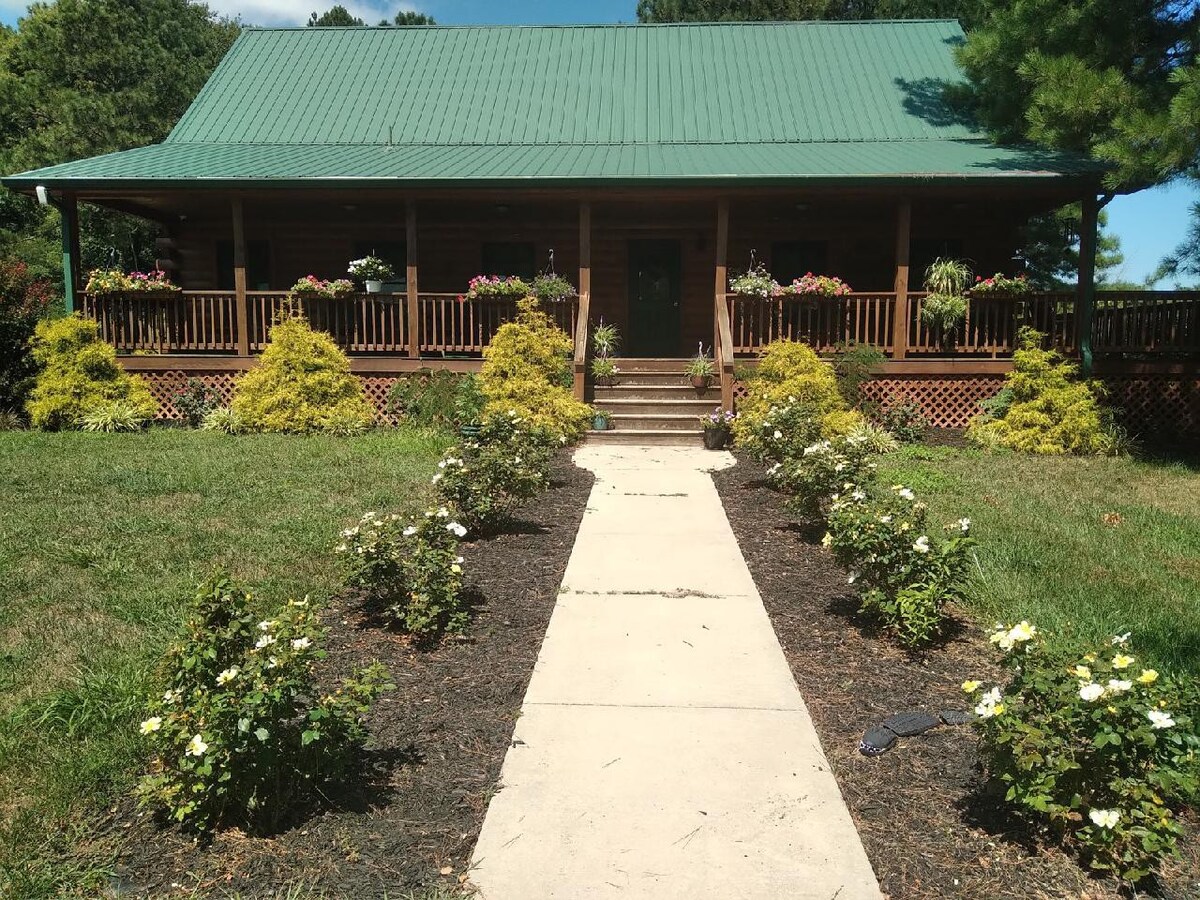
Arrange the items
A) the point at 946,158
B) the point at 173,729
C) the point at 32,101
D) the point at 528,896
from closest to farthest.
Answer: the point at 528,896 < the point at 173,729 < the point at 946,158 < the point at 32,101

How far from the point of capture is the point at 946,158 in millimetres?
13523

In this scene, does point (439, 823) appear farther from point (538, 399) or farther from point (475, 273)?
point (475, 273)

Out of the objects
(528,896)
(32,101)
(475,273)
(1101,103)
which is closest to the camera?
(528,896)

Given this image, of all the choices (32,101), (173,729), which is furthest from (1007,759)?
(32,101)

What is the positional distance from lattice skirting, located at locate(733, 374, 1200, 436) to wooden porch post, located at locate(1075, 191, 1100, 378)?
0.49 meters

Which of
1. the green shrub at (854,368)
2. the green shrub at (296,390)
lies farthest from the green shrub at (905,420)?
the green shrub at (296,390)

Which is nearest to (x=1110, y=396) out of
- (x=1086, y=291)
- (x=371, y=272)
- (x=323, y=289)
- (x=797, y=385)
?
(x=1086, y=291)

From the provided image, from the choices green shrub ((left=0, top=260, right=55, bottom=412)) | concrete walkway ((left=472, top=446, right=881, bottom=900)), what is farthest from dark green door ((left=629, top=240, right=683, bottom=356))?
concrete walkway ((left=472, top=446, right=881, bottom=900))

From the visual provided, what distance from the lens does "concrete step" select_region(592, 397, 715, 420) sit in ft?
41.8

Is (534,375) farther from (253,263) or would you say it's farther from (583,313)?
(253,263)

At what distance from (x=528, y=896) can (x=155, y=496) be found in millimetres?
6597

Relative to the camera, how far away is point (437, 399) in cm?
1259

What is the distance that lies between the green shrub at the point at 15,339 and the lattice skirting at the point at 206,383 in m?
1.75

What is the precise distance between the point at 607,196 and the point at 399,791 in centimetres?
1145
